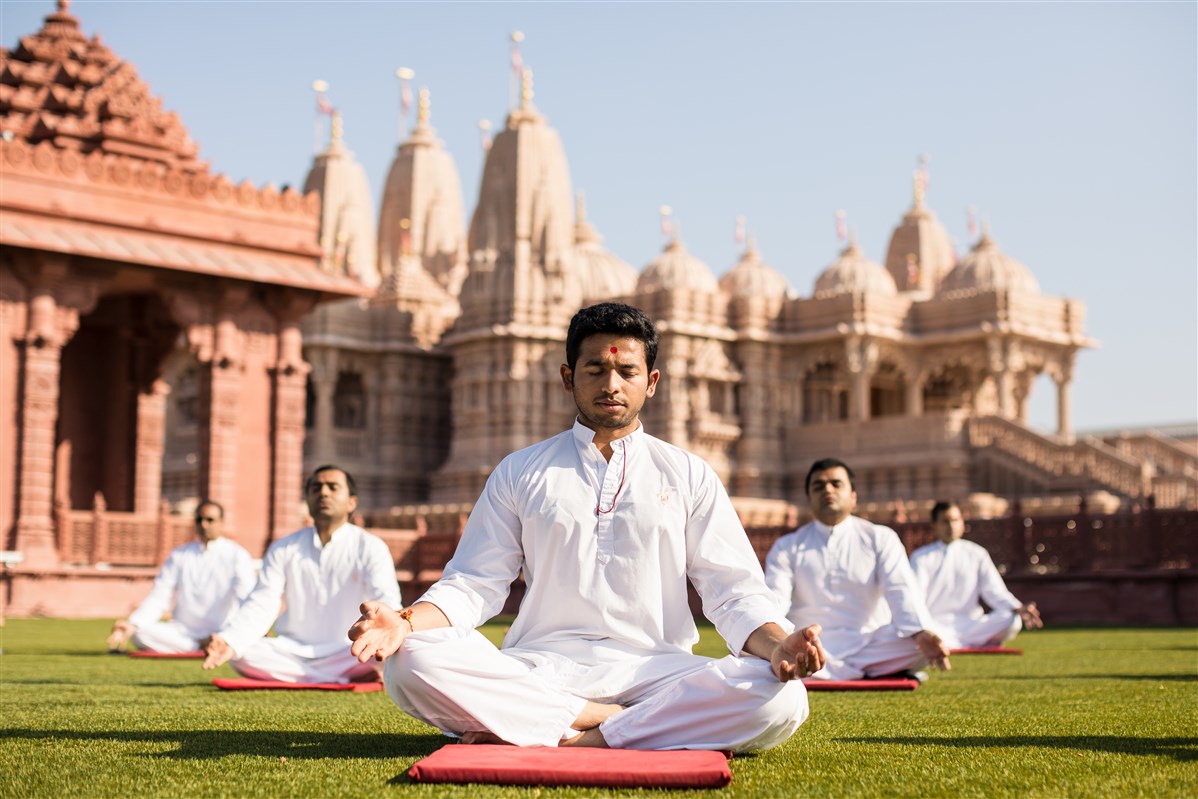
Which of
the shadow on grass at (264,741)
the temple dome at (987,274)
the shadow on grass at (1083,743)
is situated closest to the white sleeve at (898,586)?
the shadow on grass at (1083,743)

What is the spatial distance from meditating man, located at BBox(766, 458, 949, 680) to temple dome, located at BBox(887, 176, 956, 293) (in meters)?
41.7

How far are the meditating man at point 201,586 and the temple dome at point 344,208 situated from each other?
44198mm

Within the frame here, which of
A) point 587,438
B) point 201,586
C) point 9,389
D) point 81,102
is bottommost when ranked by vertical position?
point 201,586

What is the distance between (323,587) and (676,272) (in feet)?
111

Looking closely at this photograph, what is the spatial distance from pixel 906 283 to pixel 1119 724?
1760 inches

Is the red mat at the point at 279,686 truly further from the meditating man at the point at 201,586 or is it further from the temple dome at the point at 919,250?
the temple dome at the point at 919,250

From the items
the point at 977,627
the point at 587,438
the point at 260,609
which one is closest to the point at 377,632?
the point at 587,438

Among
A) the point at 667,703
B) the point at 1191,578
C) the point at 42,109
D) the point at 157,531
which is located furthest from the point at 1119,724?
the point at 42,109

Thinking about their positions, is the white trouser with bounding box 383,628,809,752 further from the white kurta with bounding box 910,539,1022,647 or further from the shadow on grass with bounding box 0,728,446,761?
the white kurta with bounding box 910,539,1022,647

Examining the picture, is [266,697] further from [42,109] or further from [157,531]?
[42,109]

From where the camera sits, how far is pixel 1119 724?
5891 millimetres

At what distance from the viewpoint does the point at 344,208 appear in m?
57.2

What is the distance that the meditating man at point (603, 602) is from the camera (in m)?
4.50

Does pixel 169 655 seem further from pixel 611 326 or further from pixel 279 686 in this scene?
pixel 611 326
